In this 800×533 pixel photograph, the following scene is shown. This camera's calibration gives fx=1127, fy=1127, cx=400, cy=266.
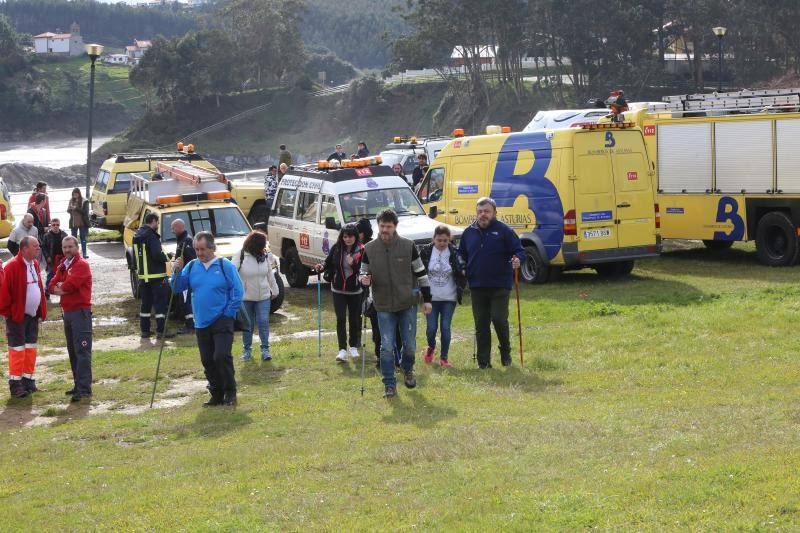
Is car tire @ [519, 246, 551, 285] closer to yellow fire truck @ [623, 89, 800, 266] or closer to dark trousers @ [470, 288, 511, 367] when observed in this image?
yellow fire truck @ [623, 89, 800, 266]

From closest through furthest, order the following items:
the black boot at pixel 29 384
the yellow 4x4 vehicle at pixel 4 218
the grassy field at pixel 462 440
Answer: the grassy field at pixel 462 440 < the black boot at pixel 29 384 < the yellow 4x4 vehicle at pixel 4 218

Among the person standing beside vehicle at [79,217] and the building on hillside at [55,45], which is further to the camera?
the building on hillside at [55,45]

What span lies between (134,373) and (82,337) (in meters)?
1.71

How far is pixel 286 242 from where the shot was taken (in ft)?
70.5

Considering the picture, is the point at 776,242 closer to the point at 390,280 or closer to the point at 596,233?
the point at 596,233

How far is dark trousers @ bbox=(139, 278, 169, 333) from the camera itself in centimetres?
1700

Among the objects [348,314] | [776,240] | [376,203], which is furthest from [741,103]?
[348,314]

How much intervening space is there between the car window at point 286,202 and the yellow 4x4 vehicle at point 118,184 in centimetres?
881

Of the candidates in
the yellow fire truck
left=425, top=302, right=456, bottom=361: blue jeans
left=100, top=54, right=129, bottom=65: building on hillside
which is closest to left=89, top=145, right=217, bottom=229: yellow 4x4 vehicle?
the yellow fire truck

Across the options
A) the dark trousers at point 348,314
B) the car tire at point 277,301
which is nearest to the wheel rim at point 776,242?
the car tire at point 277,301

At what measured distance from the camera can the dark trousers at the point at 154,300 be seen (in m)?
17.0

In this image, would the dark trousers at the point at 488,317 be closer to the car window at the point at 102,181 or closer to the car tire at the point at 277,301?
the car tire at the point at 277,301

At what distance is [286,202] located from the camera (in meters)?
21.3

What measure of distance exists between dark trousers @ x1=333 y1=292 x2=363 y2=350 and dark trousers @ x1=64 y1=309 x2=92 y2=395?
2843 millimetres
